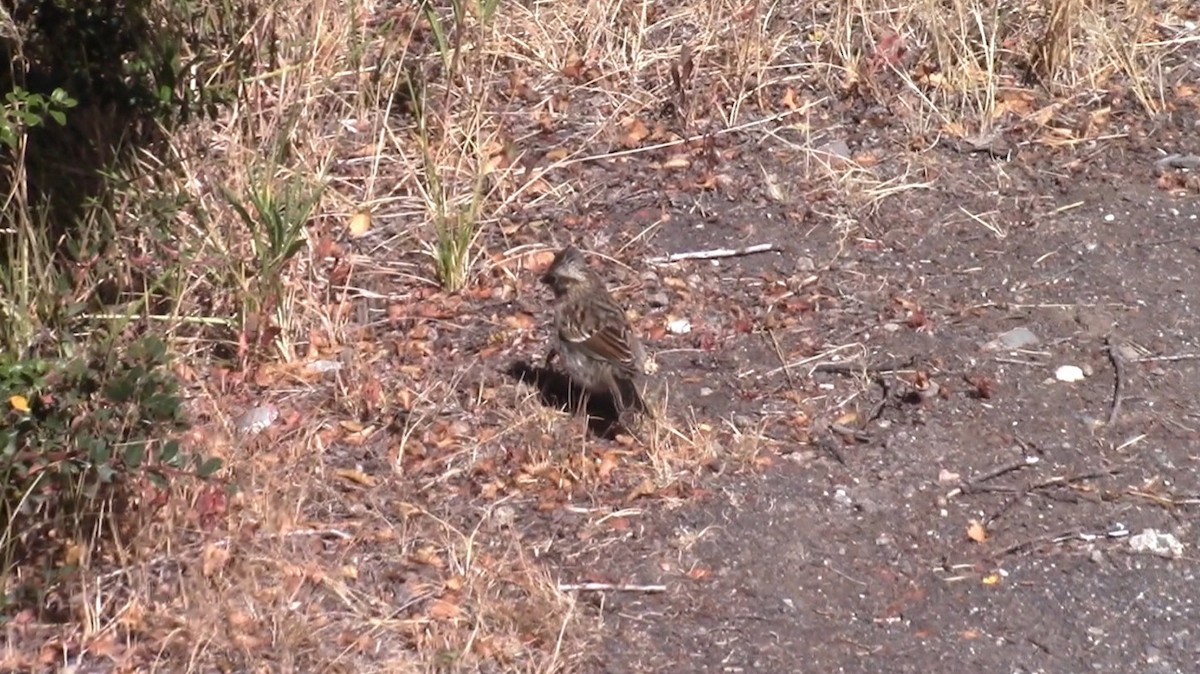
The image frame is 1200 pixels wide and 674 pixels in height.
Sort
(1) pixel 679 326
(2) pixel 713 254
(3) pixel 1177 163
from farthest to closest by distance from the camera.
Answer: (3) pixel 1177 163
(2) pixel 713 254
(1) pixel 679 326

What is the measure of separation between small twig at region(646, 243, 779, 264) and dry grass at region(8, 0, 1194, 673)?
42 cm

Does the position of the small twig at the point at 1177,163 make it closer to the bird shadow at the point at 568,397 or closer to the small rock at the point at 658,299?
the small rock at the point at 658,299

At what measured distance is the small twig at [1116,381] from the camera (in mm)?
6797

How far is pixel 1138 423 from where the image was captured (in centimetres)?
674

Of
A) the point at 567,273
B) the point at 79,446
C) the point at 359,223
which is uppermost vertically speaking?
the point at 79,446

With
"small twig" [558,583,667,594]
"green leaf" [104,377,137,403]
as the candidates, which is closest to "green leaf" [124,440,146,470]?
"green leaf" [104,377,137,403]

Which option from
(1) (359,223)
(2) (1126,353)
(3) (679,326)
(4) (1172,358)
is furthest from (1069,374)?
(1) (359,223)

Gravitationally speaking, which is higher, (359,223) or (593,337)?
(593,337)

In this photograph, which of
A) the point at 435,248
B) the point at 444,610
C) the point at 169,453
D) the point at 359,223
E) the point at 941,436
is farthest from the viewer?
the point at 359,223

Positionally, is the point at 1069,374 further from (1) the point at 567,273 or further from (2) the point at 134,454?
(2) the point at 134,454

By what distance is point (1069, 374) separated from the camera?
704cm

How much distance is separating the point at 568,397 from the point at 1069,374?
1.98 m

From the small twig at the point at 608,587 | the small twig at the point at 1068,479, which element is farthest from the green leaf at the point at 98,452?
the small twig at the point at 1068,479

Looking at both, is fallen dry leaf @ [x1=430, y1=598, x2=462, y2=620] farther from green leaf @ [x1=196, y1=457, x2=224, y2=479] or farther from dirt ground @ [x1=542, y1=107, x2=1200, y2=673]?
green leaf @ [x1=196, y1=457, x2=224, y2=479]
